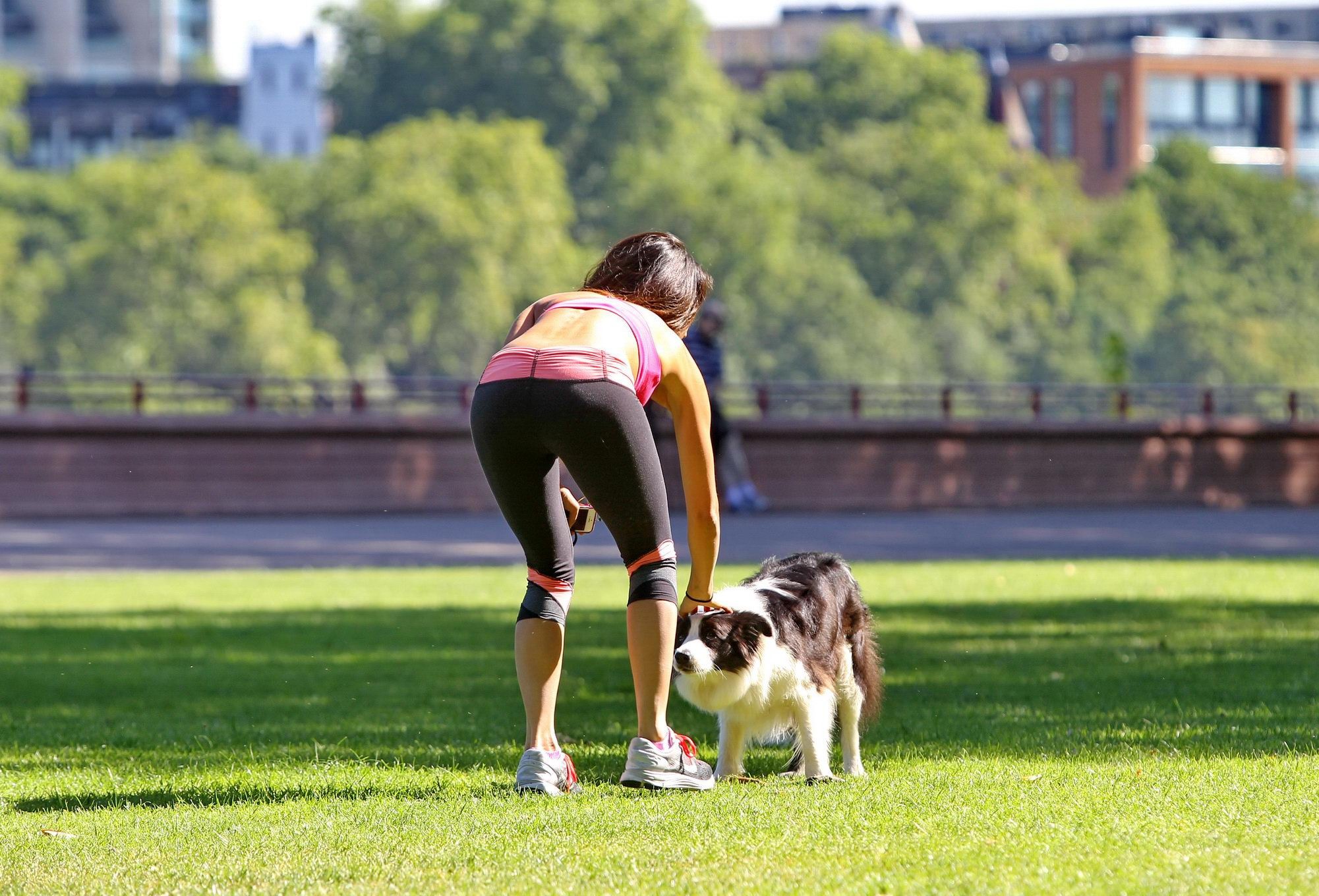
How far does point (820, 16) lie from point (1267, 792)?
128751 mm

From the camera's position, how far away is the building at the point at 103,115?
386ft

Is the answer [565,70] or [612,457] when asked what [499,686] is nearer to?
[612,457]

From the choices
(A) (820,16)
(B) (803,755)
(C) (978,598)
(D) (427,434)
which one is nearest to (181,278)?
(D) (427,434)

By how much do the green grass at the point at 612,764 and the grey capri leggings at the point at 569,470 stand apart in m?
0.59

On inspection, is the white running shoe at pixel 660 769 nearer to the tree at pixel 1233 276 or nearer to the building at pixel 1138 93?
the tree at pixel 1233 276

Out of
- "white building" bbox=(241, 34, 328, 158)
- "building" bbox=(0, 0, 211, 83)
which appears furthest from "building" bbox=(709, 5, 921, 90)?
"building" bbox=(0, 0, 211, 83)

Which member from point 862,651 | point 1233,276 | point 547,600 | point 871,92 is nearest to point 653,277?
point 547,600

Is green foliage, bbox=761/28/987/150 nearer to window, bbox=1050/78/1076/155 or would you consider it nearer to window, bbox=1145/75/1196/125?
window, bbox=1050/78/1076/155

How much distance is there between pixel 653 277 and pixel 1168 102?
121099mm

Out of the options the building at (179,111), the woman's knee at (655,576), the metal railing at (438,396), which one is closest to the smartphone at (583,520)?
the woman's knee at (655,576)

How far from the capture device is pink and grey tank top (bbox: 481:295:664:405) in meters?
4.77

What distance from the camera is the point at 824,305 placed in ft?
238

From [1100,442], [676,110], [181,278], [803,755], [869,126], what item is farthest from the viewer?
[869,126]

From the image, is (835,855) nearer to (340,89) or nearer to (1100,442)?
(1100,442)
